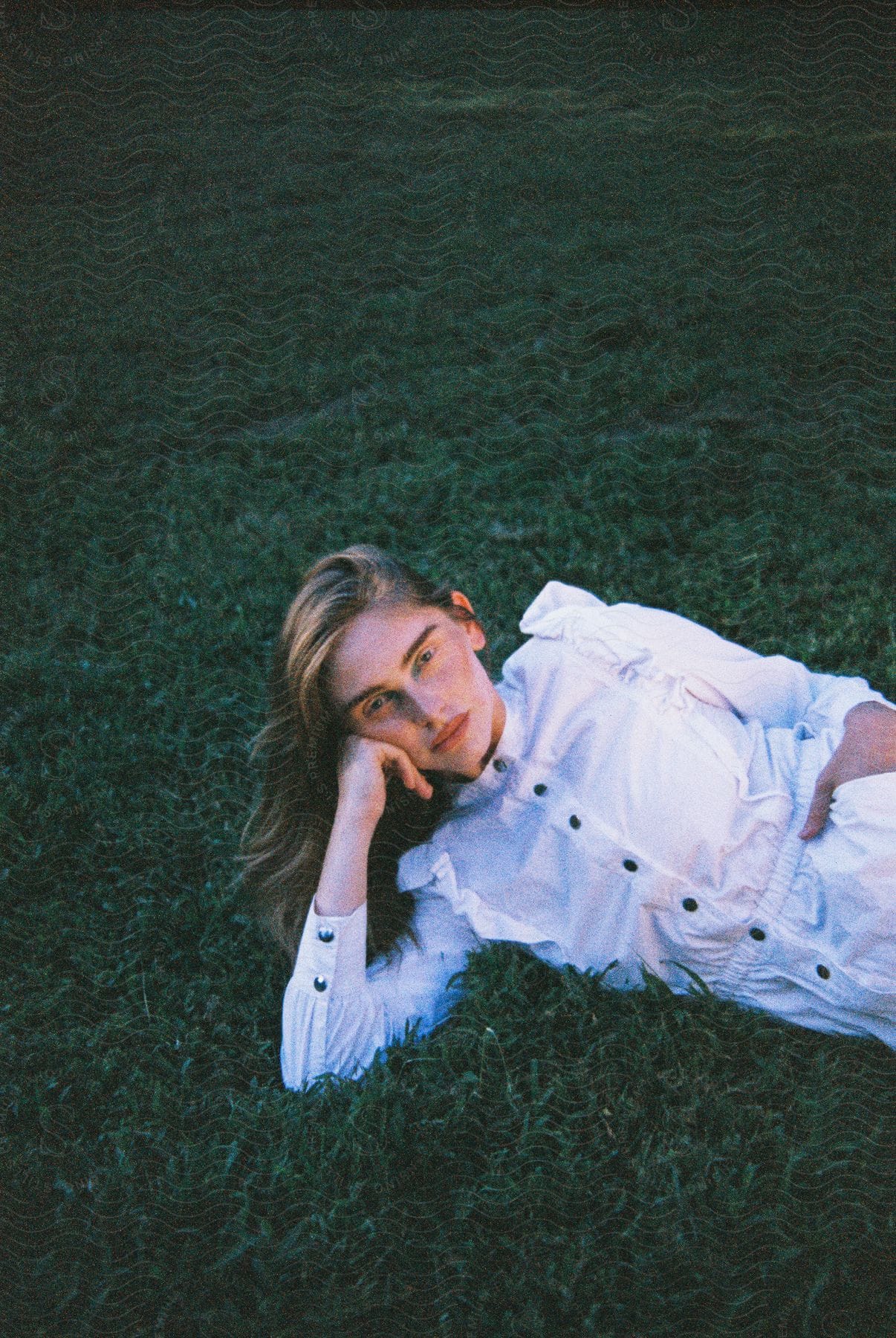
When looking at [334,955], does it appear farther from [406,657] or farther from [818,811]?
[818,811]

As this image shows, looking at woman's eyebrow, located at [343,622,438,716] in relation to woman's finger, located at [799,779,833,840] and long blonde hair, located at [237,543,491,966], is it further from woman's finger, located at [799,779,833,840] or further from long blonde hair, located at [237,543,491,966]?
woman's finger, located at [799,779,833,840]

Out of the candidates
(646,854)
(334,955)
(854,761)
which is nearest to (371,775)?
(334,955)

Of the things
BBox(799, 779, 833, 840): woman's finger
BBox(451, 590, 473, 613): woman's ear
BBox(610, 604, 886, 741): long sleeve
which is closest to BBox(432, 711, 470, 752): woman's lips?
BBox(451, 590, 473, 613): woman's ear

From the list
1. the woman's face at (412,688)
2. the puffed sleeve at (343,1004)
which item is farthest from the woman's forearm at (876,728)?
the puffed sleeve at (343,1004)

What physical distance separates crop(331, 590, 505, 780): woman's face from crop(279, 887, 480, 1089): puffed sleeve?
0.38 m

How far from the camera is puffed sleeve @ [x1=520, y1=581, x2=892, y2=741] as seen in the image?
2279 mm

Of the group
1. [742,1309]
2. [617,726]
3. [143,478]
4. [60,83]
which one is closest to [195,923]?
[617,726]

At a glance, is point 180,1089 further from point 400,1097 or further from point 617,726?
point 617,726

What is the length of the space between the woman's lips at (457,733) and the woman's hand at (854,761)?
675 millimetres

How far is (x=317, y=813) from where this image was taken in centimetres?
241

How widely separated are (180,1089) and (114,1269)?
1.29ft

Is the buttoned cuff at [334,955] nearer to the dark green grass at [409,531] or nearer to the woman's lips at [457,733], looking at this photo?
the dark green grass at [409,531]

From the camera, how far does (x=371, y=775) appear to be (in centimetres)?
214

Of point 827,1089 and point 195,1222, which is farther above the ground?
point 827,1089
